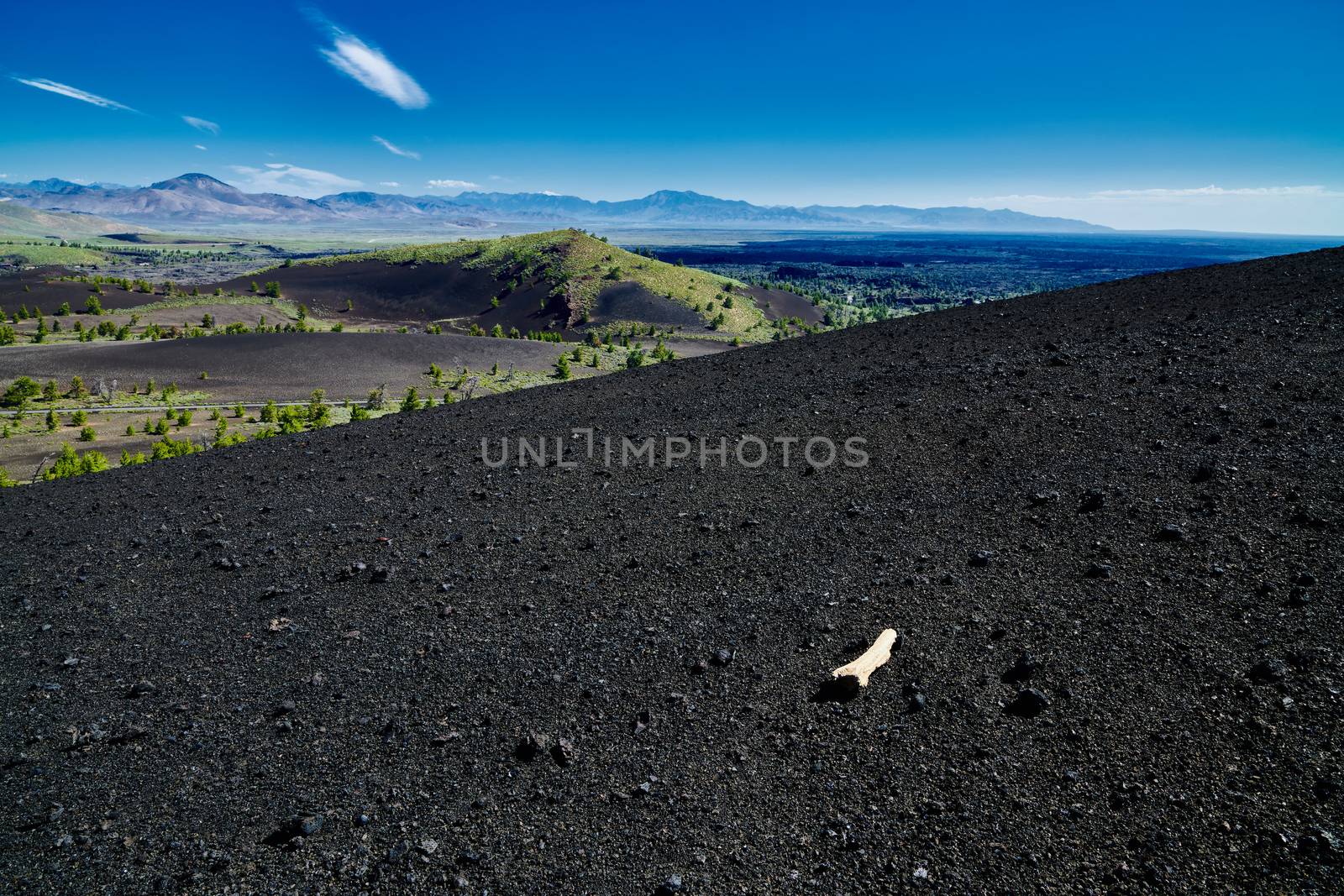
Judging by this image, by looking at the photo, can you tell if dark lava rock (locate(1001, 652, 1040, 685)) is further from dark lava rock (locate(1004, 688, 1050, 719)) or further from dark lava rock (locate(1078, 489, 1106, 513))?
dark lava rock (locate(1078, 489, 1106, 513))

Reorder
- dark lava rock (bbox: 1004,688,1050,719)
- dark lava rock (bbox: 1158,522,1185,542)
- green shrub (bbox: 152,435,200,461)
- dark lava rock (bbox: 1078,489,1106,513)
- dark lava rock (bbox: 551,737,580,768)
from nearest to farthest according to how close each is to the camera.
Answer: dark lava rock (bbox: 1004,688,1050,719)
dark lava rock (bbox: 551,737,580,768)
dark lava rock (bbox: 1158,522,1185,542)
dark lava rock (bbox: 1078,489,1106,513)
green shrub (bbox: 152,435,200,461)

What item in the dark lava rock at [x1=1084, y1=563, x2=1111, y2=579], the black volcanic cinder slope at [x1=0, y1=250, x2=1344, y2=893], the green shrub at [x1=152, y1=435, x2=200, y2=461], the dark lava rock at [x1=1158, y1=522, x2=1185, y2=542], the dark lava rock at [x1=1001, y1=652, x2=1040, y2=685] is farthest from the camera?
the green shrub at [x1=152, y1=435, x2=200, y2=461]

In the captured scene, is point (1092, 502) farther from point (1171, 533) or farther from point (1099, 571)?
point (1099, 571)

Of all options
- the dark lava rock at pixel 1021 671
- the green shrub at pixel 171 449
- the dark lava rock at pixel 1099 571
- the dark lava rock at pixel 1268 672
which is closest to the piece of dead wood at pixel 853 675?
the dark lava rock at pixel 1021 671

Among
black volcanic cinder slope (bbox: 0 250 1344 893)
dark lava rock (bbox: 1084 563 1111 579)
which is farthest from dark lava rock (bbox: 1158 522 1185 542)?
dark lava rock (bbox: 1084 563 1111 579)

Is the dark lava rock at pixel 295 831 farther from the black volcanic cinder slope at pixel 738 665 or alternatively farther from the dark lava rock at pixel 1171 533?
the dark lava rock at pixel 1171 533

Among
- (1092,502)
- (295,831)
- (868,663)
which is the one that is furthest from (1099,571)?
(295,831)

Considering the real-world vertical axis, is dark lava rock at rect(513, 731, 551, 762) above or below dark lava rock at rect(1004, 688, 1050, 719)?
below
